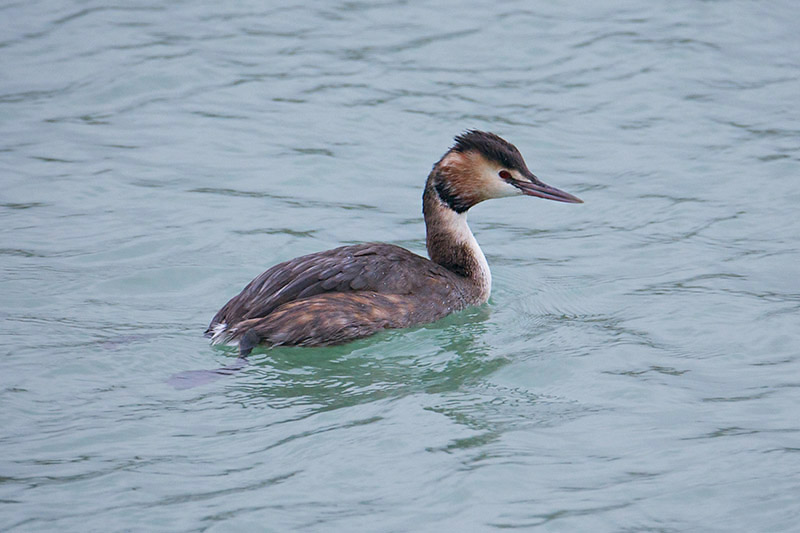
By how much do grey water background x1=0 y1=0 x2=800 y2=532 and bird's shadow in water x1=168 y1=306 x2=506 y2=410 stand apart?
2 cm

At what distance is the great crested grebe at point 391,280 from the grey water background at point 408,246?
133mm

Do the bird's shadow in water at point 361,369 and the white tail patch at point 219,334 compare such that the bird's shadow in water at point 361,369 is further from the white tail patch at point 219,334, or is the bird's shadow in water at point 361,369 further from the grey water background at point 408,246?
the white tail patch at point 219,334

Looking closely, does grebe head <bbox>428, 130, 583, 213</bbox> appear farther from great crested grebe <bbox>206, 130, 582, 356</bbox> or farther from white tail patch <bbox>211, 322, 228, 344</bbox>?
white tail patch <bbox>211, 322, 228, 344</bbox>

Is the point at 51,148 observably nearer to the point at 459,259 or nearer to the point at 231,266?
the point at 231,266

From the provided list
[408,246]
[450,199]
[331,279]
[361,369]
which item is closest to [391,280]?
[331,279]

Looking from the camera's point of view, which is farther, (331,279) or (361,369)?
(331,279)

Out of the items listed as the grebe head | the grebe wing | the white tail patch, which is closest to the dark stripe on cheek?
the grebe head

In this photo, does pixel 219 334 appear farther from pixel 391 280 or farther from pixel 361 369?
pixel 391 280

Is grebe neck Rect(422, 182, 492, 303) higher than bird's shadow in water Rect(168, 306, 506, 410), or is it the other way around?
grebe neck Rect(422, 182, 492, 303)

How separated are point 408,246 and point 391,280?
1560mm

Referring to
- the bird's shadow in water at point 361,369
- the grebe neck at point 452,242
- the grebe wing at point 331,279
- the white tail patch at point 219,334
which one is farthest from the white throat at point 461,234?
the white tail patch at point 219,334

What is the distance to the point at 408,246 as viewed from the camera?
8492mm

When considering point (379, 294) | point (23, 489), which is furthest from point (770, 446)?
point (23, 489)

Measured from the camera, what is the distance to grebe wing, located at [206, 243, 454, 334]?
22.0 ft
